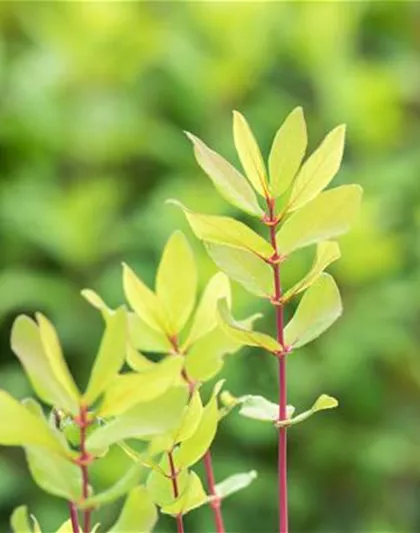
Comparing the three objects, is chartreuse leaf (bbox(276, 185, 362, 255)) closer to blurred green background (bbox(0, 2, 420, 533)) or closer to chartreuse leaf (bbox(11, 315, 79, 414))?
chartreuse leaf (bbox(11, 315, 79, 414))

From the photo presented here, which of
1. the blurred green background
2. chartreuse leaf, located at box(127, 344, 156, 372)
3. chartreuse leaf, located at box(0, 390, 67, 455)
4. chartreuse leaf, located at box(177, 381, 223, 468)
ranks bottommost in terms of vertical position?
chartreuse leaf, located at box(0, 390, 67, 455)

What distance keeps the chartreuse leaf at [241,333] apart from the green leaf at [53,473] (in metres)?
0.05

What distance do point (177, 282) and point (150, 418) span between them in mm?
81

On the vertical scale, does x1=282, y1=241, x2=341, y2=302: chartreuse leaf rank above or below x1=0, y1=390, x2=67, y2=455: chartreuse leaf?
above

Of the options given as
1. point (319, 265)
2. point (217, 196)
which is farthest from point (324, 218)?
point (217, 196)

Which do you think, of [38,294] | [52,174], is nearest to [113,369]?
[38,294]

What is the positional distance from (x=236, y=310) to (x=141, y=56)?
440 mm

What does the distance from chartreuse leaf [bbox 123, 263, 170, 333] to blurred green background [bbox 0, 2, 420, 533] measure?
1.13m

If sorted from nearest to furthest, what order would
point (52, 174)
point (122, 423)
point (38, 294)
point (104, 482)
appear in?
point (122, 423) < point (104, 482) < point (38, 294) < point (52, 174)

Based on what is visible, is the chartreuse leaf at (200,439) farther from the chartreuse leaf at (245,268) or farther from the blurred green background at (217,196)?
the blurred green background at (217,196)

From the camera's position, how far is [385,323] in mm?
1604

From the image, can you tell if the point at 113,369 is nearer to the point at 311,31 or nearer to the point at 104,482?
the point at 104,482

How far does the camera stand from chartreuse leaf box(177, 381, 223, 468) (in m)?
0.29

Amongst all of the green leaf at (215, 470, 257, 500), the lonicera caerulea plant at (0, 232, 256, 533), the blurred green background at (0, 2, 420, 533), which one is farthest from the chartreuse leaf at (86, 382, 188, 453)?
the blurred green background at (0, 2, 420, 533)
